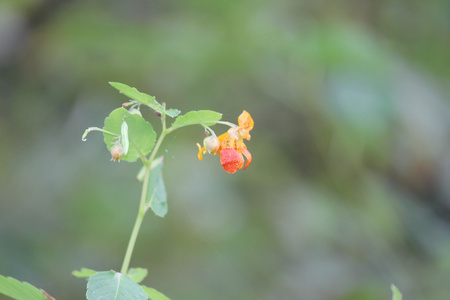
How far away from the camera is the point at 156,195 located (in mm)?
740

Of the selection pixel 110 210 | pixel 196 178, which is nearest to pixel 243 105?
pixel 196 178

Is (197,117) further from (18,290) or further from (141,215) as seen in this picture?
(18,290)

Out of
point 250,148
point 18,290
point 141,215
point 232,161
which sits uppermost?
point 250,148

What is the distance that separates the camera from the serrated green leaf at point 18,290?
23.4 inches

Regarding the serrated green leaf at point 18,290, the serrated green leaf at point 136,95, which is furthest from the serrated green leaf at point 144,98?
the serrated green leaf at point 18,290

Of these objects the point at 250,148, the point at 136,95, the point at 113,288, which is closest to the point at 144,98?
the point at 136,95

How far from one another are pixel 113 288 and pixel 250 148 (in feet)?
6.72

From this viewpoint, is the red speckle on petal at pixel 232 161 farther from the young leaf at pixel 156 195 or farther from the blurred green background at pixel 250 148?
the blurred green background at pixel 250 148

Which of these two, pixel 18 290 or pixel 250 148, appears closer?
pixel 18 290

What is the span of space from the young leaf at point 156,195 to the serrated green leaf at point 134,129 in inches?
3.4

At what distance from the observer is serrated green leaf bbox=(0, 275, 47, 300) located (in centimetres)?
59

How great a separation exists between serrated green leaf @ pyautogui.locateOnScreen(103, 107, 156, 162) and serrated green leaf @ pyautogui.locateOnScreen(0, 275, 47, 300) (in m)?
0.19

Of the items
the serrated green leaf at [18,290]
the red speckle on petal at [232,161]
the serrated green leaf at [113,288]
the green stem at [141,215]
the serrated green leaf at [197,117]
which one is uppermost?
the serrated green leaf at [197,117]

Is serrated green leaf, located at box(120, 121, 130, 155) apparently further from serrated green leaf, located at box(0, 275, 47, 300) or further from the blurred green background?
the blurred green background
